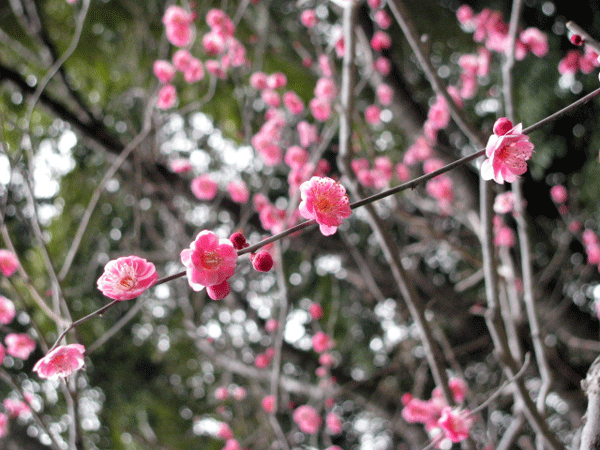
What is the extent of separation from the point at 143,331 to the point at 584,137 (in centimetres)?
344

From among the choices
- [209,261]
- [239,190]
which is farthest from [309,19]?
[209,261]

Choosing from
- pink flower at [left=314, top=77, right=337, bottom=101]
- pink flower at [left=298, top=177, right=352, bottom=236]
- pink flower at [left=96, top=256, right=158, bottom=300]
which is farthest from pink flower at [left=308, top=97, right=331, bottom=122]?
pink flower at [left=96, top=256, right=158, bottom=300]

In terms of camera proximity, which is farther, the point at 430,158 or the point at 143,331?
the point at 143,331

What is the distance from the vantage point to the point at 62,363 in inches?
30.5

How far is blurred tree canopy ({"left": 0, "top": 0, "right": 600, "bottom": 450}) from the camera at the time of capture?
107 inches

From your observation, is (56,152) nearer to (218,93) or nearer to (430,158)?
(218,93)

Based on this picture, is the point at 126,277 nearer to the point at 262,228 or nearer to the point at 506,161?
the point at 506,161

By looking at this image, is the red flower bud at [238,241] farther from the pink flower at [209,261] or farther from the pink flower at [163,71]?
the pink flower at [163,71]

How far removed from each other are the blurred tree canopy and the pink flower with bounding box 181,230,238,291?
1.67m

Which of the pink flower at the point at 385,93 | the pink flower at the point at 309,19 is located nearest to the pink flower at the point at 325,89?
the pink flower at the point at 309,19

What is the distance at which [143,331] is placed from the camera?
366 centimetres

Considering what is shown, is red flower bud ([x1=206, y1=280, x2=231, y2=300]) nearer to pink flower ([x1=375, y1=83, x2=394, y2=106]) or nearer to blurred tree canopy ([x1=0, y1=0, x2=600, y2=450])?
blurred tree canopy ([x1=0, y1=0, x2=600, y2=450])

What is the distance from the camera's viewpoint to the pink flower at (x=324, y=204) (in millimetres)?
660

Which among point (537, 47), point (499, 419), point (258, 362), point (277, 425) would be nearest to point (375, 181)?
point (537, 47)
